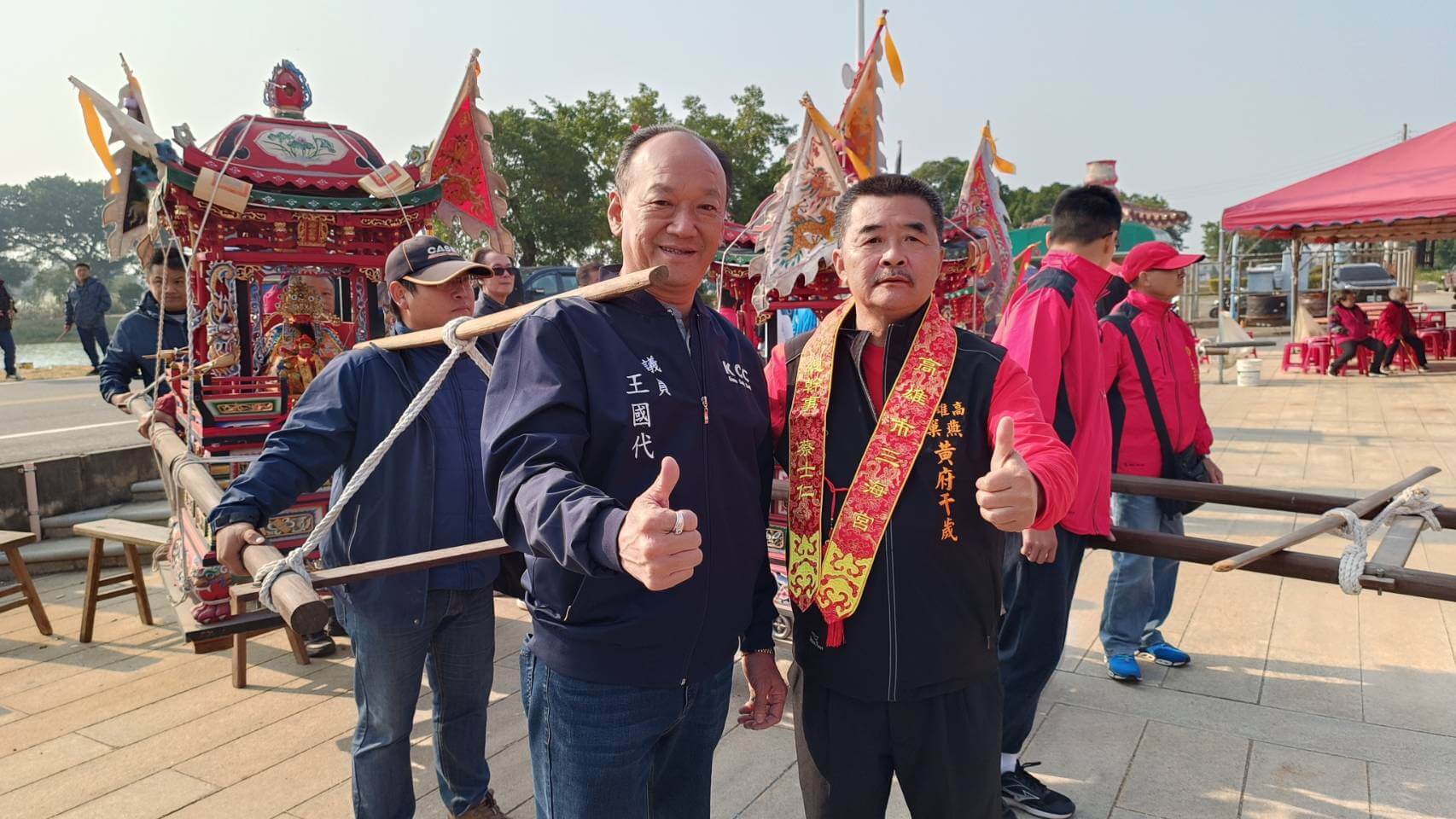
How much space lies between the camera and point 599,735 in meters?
1.59

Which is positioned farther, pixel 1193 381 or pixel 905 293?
pixel 1193 381

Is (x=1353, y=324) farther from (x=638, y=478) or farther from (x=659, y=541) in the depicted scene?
(x=659, y=541)

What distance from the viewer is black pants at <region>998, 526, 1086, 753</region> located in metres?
2.66

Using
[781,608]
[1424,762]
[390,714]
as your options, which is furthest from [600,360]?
[1424,762]

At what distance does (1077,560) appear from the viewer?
2816 mm

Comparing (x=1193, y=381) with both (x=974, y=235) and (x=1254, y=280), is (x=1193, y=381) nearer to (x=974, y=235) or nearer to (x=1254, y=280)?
(x=974, y=235)

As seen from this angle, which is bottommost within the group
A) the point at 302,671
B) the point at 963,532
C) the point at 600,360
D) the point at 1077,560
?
the point at 302,671

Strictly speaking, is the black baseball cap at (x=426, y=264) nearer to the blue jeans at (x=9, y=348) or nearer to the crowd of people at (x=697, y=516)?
the crowd of people at (x=697, y=516)

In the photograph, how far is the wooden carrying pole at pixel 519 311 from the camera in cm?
150

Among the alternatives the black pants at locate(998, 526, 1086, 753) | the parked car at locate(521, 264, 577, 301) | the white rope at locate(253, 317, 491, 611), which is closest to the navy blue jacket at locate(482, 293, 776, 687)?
the white rope at locate(253, 317, 491, 611)

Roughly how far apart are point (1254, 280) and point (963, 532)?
3216 centimetres

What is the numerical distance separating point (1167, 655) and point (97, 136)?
582 centimetres

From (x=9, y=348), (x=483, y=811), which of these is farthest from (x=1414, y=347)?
(x=9, y=348)

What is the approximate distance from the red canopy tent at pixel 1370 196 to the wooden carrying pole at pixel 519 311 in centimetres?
1216
